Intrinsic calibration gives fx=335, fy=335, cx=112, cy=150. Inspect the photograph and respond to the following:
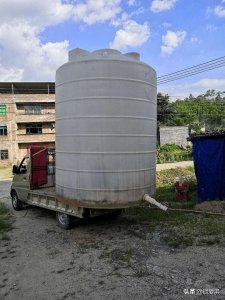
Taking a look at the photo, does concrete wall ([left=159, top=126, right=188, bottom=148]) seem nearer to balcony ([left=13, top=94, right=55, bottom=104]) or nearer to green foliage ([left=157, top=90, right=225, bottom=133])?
green foliage ([left=157, top=90, right=225, bottom=133])

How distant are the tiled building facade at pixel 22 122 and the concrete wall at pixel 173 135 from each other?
16.6 meters

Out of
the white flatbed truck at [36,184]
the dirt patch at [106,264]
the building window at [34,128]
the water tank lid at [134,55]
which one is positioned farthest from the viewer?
the building window at [34,128]

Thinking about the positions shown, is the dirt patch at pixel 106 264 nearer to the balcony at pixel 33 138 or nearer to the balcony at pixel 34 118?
the balcony at pixel 33 138

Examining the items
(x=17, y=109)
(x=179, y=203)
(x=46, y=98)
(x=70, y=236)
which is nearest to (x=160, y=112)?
(x=46, y=98)

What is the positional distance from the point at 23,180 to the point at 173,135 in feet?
140

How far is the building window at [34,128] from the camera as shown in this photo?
49.7m

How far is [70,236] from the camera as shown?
8.18 meters

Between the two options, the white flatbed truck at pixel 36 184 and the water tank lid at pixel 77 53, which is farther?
the white flatbed truck at pixel 36 184

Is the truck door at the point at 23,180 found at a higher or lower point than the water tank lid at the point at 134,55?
lower

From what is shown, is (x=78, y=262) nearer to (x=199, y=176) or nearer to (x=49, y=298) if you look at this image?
(x=49, y=298)

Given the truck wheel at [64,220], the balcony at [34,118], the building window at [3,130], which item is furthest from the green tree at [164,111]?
the truck wheel at [64,220]

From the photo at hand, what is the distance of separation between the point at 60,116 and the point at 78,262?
Result: 135 inches

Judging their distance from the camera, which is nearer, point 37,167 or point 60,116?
point 60,116

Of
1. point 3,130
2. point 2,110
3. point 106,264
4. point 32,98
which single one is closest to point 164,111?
point 32,98
